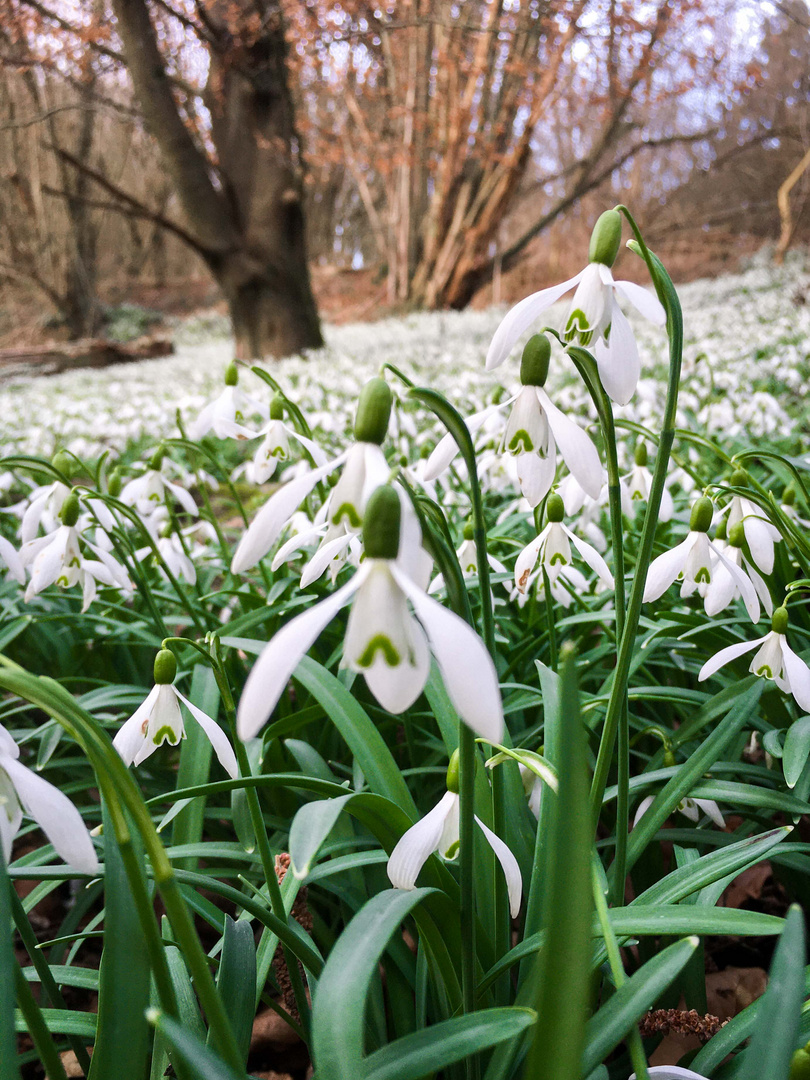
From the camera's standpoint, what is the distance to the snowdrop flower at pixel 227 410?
142 cm

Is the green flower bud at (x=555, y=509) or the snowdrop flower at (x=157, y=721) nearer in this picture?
the snowdrop flower at (x=157, y=721)

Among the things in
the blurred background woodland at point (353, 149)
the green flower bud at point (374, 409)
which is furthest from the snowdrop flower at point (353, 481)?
the blurred background woodland at point (353, 149)

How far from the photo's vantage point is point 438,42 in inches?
432

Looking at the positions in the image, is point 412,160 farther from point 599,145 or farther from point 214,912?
point 214,912

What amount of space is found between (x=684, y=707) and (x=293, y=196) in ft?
23.8

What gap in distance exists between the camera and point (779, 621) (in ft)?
2.96

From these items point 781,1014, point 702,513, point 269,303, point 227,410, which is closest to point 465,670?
point 781,1014

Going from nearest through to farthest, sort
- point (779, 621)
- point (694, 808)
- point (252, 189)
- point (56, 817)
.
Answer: point (56, 817)
point (779, 621)
point (694, 808)
point (252, 189)

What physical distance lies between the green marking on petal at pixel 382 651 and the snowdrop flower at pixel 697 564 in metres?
0.48

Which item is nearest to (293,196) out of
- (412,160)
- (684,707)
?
(412,160)

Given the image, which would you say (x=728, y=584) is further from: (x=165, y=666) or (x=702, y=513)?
(x=165, y=666)

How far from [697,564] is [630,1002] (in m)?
0.50

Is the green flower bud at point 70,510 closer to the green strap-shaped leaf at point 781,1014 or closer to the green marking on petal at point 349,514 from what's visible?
the green marking on petal at point 349,514

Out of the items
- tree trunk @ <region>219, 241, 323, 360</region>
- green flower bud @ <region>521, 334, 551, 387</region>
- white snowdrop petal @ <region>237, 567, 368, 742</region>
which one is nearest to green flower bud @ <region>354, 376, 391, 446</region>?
white snowdrop petal @ <region>237, 567, 368, 742</region>
